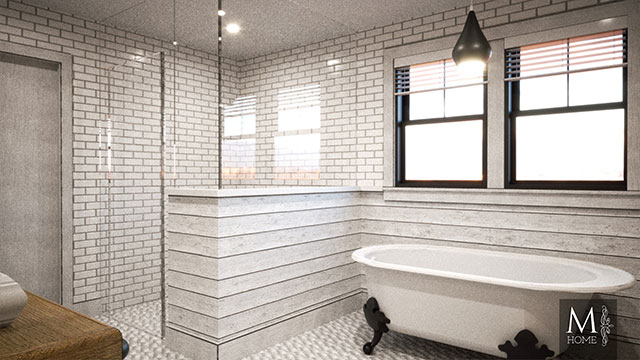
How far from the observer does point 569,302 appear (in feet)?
8.30

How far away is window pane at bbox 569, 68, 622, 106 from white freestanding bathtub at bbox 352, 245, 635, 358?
1238mm

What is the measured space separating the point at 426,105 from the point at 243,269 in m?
2.28

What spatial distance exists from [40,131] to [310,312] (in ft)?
9.19

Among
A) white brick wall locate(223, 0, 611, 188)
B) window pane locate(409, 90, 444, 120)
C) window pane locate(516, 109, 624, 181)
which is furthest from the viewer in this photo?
window pane locate(409, 90, 444, 120)

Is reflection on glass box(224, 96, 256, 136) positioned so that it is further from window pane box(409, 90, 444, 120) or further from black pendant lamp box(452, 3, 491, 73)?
window pane box(409, 90, 444, 120)

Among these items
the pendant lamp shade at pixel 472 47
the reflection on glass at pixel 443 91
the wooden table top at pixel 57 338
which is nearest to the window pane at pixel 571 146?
the reflection on glass at pixel 443 91

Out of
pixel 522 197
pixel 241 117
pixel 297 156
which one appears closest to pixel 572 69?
pixel 522 197

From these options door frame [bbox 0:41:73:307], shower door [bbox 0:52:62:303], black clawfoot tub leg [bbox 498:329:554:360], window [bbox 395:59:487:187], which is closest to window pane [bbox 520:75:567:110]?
window [bbox 395:59:487:187]

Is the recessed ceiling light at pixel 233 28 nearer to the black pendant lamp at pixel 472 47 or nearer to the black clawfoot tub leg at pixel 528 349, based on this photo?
the black pendant lamp at pixel 472 47

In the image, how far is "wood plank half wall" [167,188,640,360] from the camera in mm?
2949

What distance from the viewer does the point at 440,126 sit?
405cm

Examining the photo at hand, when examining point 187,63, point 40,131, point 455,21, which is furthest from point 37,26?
point 455,21

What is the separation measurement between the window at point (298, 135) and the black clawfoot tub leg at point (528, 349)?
6.57 ft

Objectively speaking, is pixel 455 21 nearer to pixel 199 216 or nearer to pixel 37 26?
pixel 199 216
